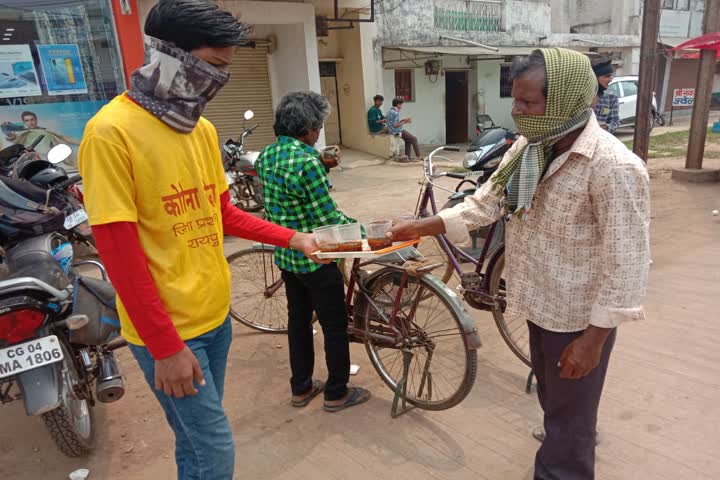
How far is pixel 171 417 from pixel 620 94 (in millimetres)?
15807

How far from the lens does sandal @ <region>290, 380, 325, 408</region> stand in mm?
2904

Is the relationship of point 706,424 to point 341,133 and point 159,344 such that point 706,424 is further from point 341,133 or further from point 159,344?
point 341,133

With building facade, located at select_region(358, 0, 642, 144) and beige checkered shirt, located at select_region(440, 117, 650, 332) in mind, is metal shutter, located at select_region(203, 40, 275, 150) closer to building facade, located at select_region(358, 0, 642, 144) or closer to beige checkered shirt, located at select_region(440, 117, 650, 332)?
building facade, located at select_region(358, 0, 642, 144)

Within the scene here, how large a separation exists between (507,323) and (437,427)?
0.92 metres

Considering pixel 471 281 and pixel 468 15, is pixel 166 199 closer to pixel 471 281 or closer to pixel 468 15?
pixel 471 281

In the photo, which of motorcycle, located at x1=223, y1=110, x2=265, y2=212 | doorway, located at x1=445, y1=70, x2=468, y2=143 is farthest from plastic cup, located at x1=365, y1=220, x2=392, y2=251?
doorway, located at x1=445, y1=70, x2=468, y2=143

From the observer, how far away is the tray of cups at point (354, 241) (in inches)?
82.4

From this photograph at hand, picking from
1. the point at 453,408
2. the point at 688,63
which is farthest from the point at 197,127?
the point at 688,63

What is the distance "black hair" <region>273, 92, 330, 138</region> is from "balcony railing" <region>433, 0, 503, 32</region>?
524 inches

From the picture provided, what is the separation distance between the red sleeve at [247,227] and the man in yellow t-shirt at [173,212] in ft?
0.84

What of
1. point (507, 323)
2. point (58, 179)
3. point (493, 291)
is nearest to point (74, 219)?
point (58, 179)

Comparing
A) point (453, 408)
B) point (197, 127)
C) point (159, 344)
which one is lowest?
point (453, 408)

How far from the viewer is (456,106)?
16.8 meters

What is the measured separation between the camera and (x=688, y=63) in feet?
69.3
